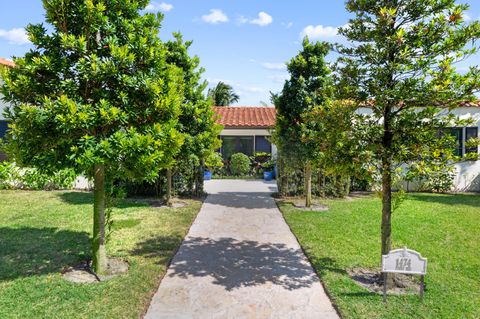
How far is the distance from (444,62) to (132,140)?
15.6ft

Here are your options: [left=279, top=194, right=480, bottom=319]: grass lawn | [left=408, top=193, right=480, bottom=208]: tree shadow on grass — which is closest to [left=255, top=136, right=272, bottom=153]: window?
[left=279, top=194, right=480, bottom=319]: grass lawn

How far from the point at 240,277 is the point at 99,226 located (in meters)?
2.71

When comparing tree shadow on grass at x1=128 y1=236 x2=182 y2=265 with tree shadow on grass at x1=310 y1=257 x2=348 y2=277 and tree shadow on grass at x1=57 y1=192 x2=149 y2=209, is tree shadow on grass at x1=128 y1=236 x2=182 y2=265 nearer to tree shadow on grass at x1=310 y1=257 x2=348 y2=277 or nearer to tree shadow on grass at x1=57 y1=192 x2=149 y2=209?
tree shadow on grass at x1=310 y1=257 x2=348 y2=277

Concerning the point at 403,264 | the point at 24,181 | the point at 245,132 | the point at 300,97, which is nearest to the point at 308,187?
the point at 300,97

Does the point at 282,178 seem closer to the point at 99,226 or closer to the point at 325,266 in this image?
the point at 325,266

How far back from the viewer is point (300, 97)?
12258mm

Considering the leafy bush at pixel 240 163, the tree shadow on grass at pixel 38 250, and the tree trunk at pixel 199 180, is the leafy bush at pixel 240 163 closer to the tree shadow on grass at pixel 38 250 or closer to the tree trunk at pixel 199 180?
the tree trunk at pixel 199 180

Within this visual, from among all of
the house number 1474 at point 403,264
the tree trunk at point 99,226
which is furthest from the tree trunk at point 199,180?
the house number 1474 at point 403,264

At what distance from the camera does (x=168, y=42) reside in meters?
11.7

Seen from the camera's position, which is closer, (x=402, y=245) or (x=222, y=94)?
(x=402, y=245)

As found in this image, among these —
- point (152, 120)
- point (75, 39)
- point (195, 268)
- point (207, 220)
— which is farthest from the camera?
point (207, 220)

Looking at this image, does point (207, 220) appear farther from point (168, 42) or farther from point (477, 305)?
point (477, 305)

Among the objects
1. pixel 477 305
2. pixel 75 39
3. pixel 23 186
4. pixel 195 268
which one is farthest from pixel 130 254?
pixel 23 186

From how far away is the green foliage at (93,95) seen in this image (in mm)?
5273
